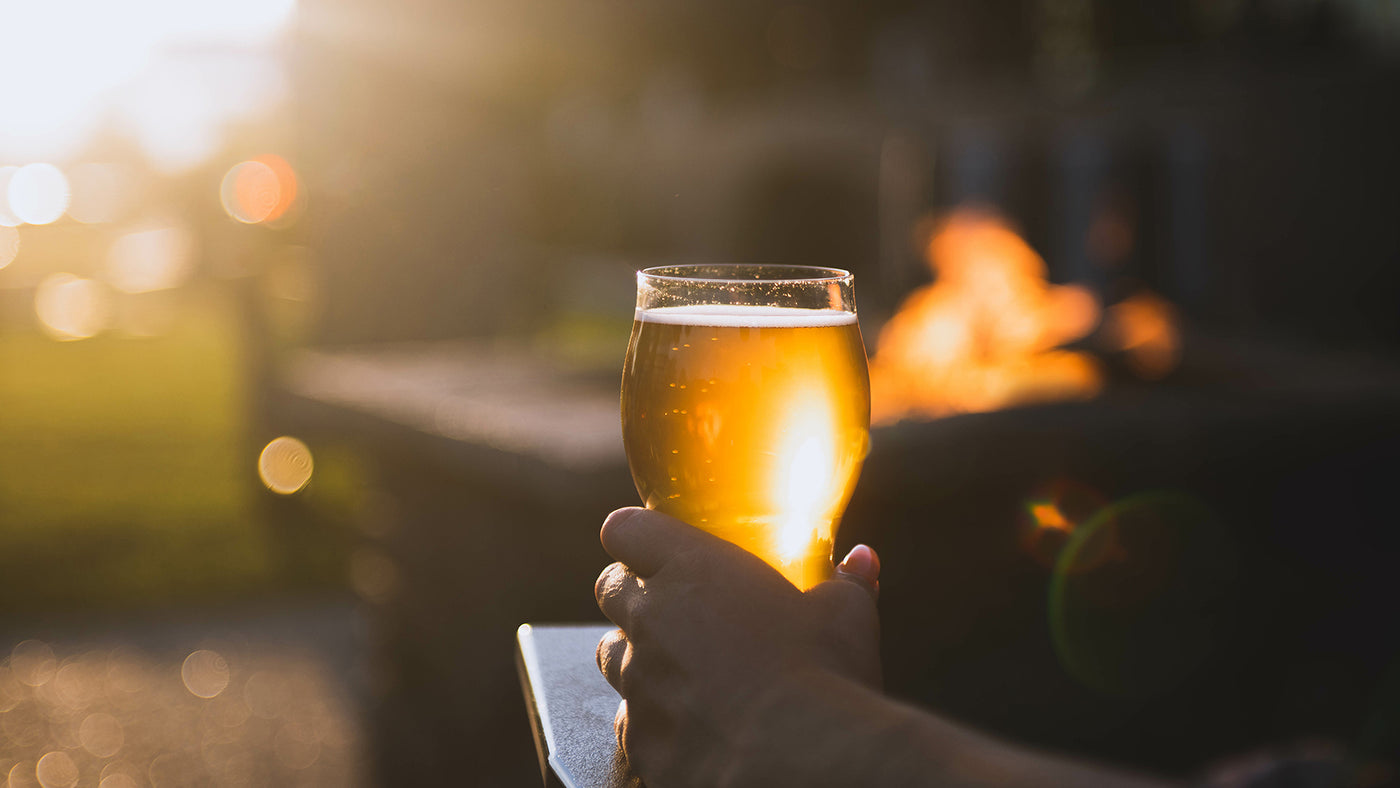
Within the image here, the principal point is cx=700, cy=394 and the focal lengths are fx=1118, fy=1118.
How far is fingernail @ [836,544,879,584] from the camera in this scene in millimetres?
1077

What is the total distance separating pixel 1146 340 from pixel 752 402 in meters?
3.50

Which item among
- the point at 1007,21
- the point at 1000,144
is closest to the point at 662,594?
the point at 1000,144

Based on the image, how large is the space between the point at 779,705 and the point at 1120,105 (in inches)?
286

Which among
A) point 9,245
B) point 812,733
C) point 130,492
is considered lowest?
point 130,492

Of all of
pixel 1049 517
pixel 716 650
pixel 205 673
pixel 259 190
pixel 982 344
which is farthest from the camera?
pixel 259 190

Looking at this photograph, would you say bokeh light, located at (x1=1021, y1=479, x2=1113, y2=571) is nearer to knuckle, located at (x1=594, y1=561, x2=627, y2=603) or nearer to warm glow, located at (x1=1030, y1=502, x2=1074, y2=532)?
warm glow, located at (x1=1030, y1=502, x2=1074, y2=532)

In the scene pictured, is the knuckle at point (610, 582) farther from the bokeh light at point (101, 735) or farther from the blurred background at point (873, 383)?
the bokeh light at point (101, 735)

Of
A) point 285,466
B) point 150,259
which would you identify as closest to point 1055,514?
point 285,466

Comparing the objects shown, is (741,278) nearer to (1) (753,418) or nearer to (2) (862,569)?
(1) (753,418)

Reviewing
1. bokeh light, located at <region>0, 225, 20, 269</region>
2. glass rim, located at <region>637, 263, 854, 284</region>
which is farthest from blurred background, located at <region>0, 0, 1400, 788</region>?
bokeh light, located at <region>0, 225, 20, 269</region>

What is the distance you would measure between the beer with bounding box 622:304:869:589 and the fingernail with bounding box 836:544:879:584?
0.09 meters

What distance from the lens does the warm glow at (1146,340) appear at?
4.12m

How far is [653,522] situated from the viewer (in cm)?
99

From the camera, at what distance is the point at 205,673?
15.2 ft
